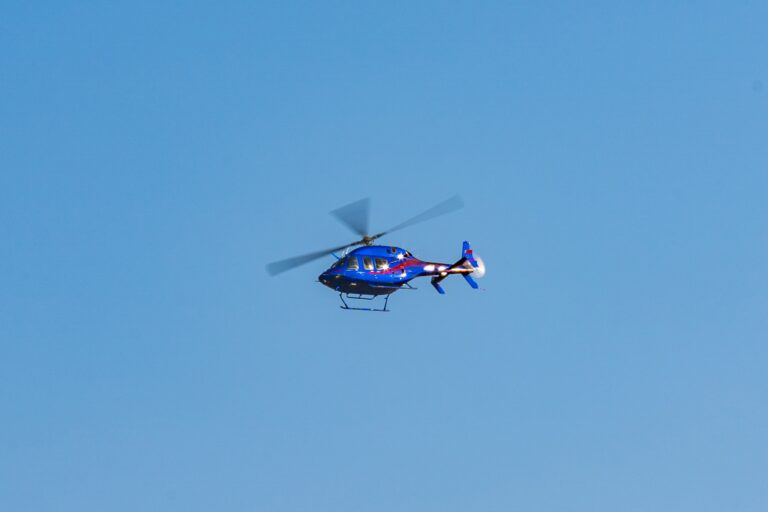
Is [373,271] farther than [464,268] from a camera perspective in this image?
No

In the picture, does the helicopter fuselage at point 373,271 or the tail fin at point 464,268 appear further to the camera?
the tail fin at point 464,268

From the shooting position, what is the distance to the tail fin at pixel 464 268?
7006 cm

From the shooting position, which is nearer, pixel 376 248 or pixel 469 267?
pixel 376 248

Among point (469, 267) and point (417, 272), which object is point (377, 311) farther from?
point (469, 267)

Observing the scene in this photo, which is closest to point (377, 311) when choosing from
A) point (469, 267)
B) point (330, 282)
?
point (330, 282)

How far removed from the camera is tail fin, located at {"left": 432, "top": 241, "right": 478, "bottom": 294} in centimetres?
7006

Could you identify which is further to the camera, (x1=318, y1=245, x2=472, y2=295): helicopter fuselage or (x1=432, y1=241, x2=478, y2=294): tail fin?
(x1=432, y1=241, x2=478, y2=294): tail fin

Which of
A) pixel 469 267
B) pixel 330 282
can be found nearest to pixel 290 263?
pixel 330 282

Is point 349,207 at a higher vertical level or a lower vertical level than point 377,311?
higher

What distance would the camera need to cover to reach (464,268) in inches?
2793

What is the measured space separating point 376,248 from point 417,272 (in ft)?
9.41

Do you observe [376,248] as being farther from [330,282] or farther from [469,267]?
[469,267]

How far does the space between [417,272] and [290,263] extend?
7441mm

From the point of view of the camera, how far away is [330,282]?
64188 millimetres
